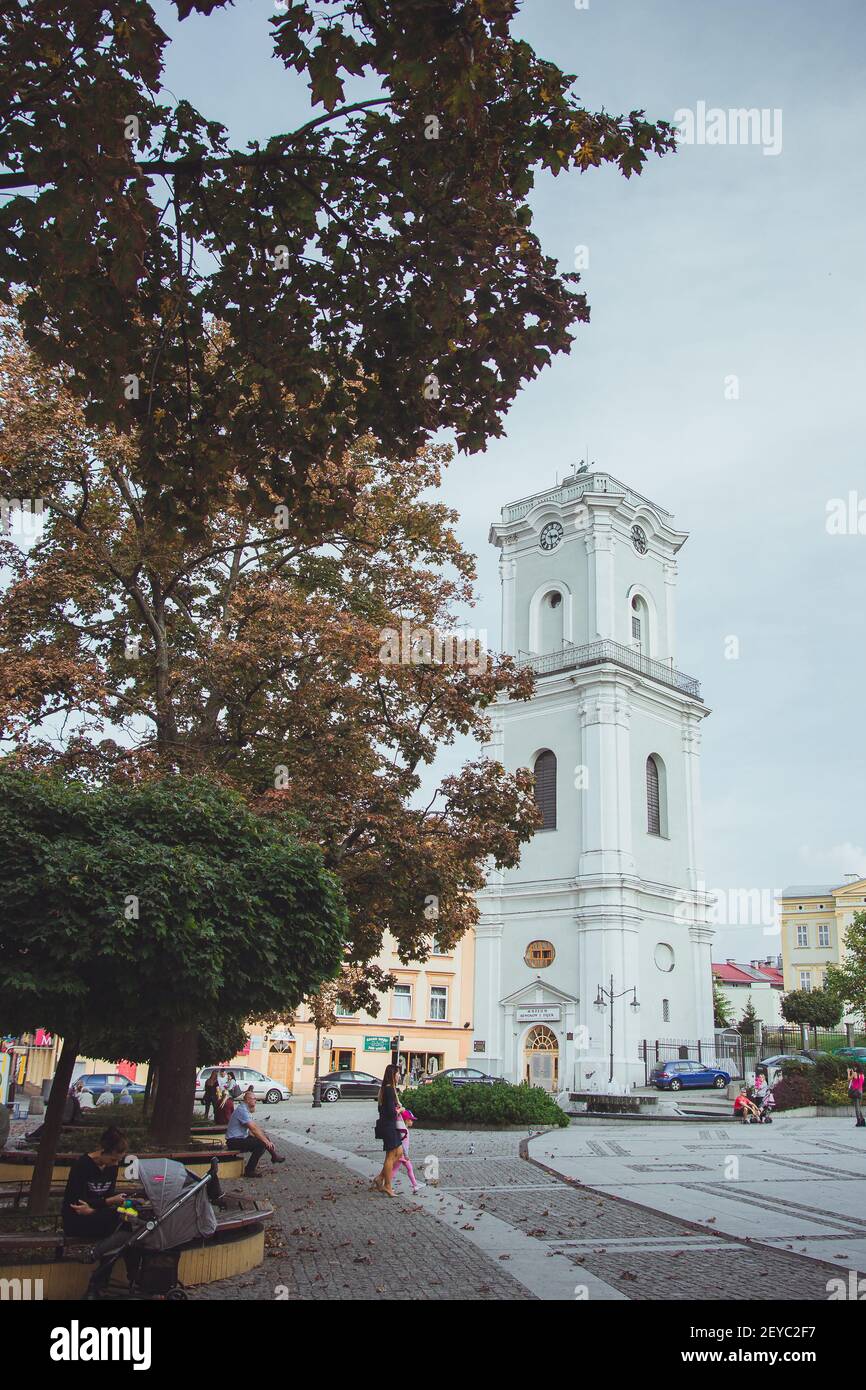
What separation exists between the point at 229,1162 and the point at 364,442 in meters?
11.5

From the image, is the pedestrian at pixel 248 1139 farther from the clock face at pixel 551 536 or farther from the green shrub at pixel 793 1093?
the clock face at pixel 551 536

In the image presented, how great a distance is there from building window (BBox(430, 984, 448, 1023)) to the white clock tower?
1173 cm

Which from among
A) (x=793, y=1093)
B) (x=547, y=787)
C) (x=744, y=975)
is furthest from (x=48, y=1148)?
(x=744, y=975)

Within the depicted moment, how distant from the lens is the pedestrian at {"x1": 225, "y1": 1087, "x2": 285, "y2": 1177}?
1648 cm

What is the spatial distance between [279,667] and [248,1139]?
7281 millimetres

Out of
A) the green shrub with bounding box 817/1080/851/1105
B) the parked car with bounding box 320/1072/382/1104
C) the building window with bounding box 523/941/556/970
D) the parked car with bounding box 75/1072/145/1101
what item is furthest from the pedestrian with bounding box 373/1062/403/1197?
the parked car with bounding box 320/1072/382/1104

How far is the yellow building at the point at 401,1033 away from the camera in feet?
185

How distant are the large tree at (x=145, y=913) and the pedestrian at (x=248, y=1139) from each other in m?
5.38

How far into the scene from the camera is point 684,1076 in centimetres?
4194

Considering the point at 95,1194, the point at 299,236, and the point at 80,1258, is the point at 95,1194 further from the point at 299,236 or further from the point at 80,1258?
the point at 299,236

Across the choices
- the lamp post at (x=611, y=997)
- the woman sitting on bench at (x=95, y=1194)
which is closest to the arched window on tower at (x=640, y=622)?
the lamp post at (x=611, y=997)
